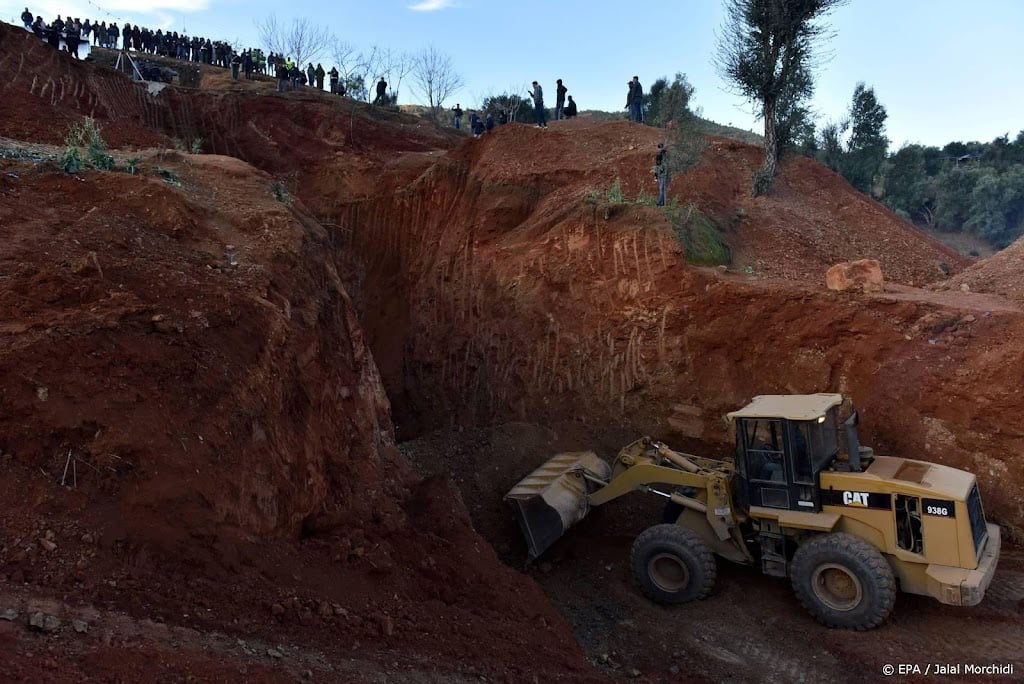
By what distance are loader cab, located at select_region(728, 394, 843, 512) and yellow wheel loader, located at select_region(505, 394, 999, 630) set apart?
0.04ft

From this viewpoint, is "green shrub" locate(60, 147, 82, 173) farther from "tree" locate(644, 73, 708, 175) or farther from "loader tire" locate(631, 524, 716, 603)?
"tree" locate(644, 73, 708, 175)

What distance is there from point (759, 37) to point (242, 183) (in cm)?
1249

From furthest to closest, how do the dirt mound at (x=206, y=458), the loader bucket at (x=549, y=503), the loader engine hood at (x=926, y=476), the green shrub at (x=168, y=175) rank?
1. the green shrub at (x=168, y=175)
2. the loader bucket at (x=549, y=503)
3. the loader engine hood at (x=926, y=476)
4. the dirt mound at (x=206, y=458)

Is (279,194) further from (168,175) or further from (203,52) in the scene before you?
(203,52)

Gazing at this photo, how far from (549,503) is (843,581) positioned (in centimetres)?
338

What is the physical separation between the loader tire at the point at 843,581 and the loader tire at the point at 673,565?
0.95 m

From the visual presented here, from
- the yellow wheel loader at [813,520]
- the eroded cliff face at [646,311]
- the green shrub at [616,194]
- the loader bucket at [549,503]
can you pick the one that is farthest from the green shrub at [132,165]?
the green shrub at [616,194]

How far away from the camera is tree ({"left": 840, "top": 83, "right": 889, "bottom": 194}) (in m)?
26.8

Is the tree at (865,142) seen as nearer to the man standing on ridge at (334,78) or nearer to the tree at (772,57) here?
the tree at (772,57)

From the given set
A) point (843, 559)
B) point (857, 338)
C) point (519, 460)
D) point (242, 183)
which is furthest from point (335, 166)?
point (843, 559)

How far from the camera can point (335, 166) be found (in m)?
18.3

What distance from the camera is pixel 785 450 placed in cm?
740

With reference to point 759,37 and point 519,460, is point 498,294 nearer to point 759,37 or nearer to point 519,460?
point 519,460

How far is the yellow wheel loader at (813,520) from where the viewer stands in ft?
22.3
